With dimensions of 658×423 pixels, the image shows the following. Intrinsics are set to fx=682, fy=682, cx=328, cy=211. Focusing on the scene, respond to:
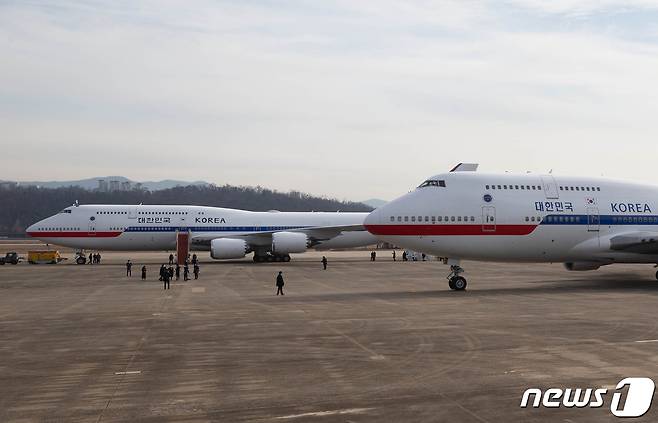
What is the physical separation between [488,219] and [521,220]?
5.85ft

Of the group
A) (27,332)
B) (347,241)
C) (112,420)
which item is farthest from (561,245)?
(347,241)

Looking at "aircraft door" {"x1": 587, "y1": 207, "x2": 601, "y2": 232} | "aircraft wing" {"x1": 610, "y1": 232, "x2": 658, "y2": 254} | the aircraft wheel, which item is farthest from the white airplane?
"aircraft wing" {"x1": 610, "y1": 232, "x2": 658, "y2": 254}

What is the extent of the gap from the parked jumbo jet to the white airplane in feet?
91.0

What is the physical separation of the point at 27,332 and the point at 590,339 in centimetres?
1637

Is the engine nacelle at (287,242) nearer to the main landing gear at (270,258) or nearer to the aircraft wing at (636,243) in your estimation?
the main landing gear at (270,258)

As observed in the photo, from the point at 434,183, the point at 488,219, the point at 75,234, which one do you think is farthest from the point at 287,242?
the point at 488,219

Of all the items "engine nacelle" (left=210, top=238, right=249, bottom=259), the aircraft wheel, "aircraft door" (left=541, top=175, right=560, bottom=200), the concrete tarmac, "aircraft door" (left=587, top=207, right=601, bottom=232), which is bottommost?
the concrete tarmac

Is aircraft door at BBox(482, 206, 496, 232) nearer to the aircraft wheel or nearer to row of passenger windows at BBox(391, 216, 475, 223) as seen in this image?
row of passenger windows at BBox(391, 216, 475, 223)

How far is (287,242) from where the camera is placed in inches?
2391

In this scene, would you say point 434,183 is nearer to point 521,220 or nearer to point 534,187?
point 521,220

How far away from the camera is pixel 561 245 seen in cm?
3419

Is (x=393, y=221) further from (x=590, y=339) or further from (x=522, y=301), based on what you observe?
(x=590, y=339)

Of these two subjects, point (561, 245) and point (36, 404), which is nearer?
point (36, 404)

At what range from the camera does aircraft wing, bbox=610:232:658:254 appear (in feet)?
111
